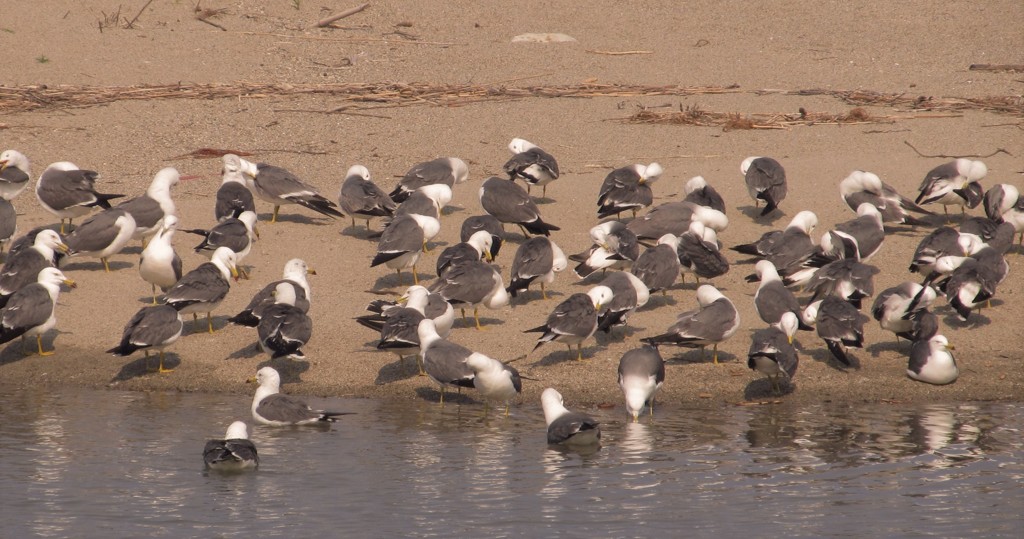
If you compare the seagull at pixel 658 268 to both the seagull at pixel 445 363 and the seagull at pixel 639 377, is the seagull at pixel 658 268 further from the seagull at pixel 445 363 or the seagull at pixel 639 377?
the seagull at pixel 445 363

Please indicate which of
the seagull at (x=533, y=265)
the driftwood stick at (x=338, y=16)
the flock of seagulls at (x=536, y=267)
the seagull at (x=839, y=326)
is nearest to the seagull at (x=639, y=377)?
the flock of seagulls at (x=536, y=267)

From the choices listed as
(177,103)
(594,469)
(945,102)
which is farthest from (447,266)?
(945,102)

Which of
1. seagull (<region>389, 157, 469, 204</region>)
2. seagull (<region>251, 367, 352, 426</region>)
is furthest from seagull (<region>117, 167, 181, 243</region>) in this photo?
seagull (<region>251, 367, 352, 426</region>)

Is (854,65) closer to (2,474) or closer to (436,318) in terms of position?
(436,318)

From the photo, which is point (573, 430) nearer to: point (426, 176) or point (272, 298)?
point (272, 298)

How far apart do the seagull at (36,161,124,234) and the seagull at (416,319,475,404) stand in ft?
17.4

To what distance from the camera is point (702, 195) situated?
46.2ft

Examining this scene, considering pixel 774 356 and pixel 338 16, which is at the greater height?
pixel 338 16

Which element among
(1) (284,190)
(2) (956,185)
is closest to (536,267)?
(1) (284,190)

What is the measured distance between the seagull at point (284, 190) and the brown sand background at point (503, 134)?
1.28ft

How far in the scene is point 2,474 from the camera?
8438mm

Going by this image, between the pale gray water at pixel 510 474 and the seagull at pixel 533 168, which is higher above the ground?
the seagull at pixel 533 168

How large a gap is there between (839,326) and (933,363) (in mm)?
785

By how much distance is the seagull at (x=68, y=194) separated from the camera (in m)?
13.7
